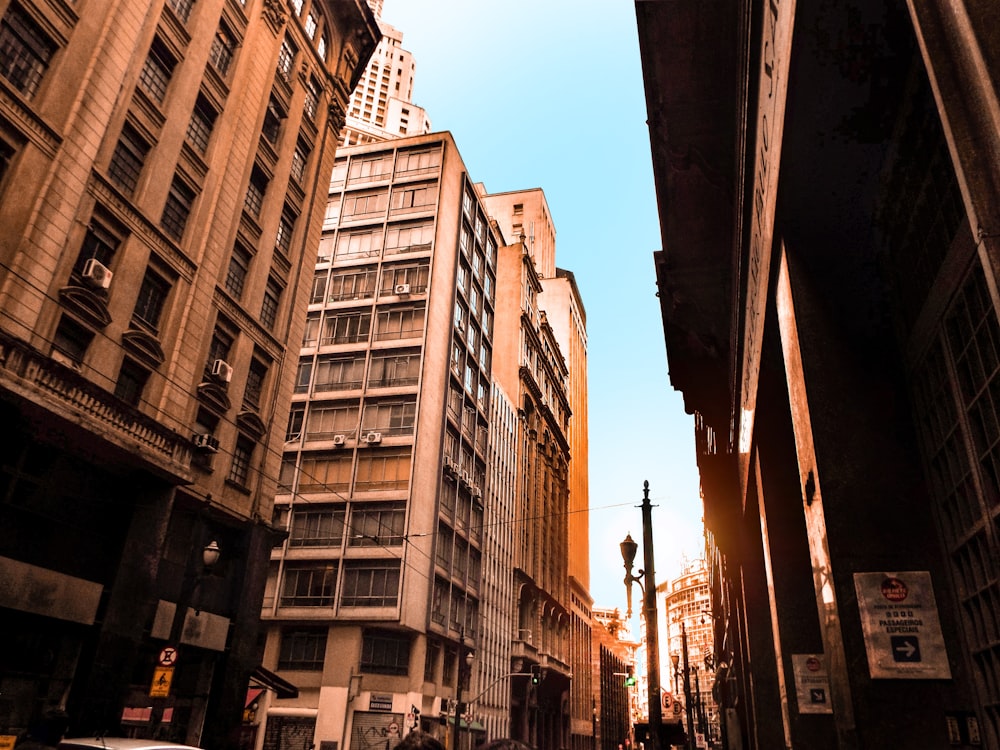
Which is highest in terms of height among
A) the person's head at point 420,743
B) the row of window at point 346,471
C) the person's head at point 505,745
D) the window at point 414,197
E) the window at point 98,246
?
the window at point 414,197

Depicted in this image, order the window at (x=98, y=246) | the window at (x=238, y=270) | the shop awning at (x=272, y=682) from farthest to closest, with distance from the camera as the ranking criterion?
the shop awning at (x=272, y=682)
the window at (x=238, y=270)
the window at (x=98, y=246)

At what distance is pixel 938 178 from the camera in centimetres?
456

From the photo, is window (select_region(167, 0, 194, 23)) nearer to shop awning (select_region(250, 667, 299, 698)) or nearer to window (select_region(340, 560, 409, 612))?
shop awning (select_region(250, 667, 299, 698))

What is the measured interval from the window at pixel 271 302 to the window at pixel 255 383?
1501 mm

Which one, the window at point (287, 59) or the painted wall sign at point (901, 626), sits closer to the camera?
→ the painted wall sign at point (901, 626)

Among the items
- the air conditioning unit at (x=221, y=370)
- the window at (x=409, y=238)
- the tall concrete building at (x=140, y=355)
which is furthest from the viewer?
the window at (x=409, y=238)

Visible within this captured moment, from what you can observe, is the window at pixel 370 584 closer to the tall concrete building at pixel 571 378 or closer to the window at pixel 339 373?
the window at pixel 339 373

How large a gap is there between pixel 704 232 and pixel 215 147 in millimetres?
18278

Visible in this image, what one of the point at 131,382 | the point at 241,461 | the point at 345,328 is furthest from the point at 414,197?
the point at 131,382

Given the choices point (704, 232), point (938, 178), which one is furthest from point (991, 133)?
point (704, 232)

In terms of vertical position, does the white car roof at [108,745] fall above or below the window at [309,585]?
below

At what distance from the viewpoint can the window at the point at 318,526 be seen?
128 feet

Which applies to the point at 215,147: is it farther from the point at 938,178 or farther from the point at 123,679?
the point at 938,178

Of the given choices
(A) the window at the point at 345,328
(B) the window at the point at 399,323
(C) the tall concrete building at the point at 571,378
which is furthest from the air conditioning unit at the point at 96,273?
(C) the tall concrete building at the point at 571,378
